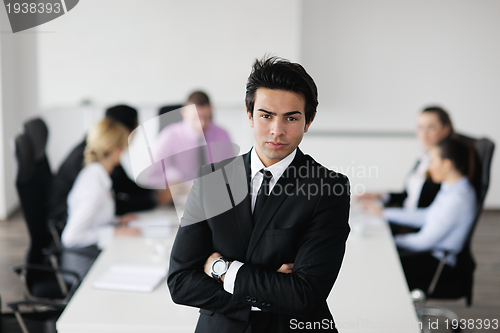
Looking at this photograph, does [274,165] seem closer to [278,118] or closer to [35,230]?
[278,118]

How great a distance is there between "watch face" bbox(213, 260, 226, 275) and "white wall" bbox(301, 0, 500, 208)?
12.8ft

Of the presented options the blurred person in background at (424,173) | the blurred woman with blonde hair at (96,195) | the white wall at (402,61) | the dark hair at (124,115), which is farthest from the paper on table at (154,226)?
the white wall at (402,61)

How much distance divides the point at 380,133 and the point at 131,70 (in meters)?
2.54

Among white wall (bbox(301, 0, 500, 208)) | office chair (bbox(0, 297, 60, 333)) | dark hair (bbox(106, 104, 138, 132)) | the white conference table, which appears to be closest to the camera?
the white conference table

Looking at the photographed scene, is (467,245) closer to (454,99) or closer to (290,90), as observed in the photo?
(290,90)

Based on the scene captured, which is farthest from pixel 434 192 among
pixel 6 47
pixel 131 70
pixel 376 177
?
pixel 6 47

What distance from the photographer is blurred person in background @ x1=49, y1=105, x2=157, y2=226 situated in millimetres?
2961

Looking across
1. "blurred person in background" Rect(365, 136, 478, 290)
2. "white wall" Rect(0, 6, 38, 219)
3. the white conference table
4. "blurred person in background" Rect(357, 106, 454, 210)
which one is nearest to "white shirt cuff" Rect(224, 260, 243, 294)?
the white conference table

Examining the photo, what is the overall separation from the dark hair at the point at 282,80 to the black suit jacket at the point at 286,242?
7.2 inches

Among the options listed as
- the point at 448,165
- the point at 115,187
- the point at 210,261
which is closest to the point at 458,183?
the point at 448,165

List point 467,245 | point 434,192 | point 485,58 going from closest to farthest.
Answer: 1. point 467,245
2. point 434,192
3. point 485,58

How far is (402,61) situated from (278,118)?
4.43 m

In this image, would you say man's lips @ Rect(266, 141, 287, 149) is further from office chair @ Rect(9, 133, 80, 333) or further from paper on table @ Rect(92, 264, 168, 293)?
office chair @ Rect(9, 133, 80, 333)

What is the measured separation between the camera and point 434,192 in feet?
10.8
